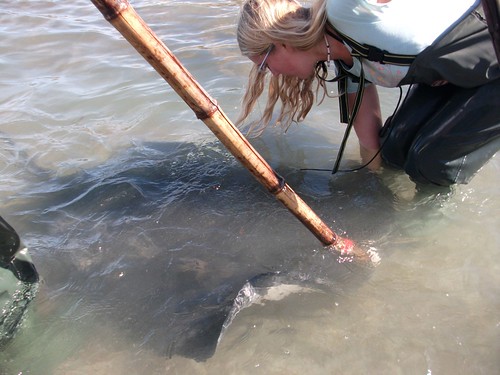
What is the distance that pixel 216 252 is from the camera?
2580 mm

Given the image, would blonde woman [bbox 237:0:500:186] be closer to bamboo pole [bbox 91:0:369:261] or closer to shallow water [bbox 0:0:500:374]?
shallow water [bbox 0:0:500:374]

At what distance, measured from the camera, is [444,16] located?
2.10 m

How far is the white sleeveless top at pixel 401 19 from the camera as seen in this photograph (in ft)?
6.84

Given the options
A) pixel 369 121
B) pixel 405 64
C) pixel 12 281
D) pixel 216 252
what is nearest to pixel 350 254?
pixel 216 252

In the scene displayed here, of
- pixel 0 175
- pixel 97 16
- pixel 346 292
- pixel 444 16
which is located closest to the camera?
pixel 444 16

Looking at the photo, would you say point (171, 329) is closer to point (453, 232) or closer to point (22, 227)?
point (22, 227)

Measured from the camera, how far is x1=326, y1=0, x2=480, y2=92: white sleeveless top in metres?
2.09

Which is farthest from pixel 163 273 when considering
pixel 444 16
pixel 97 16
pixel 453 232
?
pixel 97 16

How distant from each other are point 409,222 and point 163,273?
1407mm

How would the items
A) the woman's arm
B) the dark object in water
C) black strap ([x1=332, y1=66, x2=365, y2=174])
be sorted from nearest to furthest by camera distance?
the dark object in water < black strap ([x1=332, y1=66, x2=365, y2=174]) < the woman's arm

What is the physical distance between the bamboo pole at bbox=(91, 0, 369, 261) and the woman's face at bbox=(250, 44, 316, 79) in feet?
2.16

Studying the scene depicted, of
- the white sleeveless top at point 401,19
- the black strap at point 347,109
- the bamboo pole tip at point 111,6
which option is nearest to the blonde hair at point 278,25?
the white sleeveless top at point 401,19

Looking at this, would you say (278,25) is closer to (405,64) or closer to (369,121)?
(405,64)

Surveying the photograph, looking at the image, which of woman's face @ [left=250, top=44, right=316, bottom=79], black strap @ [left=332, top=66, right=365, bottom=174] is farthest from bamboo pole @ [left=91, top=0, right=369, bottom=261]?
woman's face @ [left=250, top=44, right=316, bottom=79]
